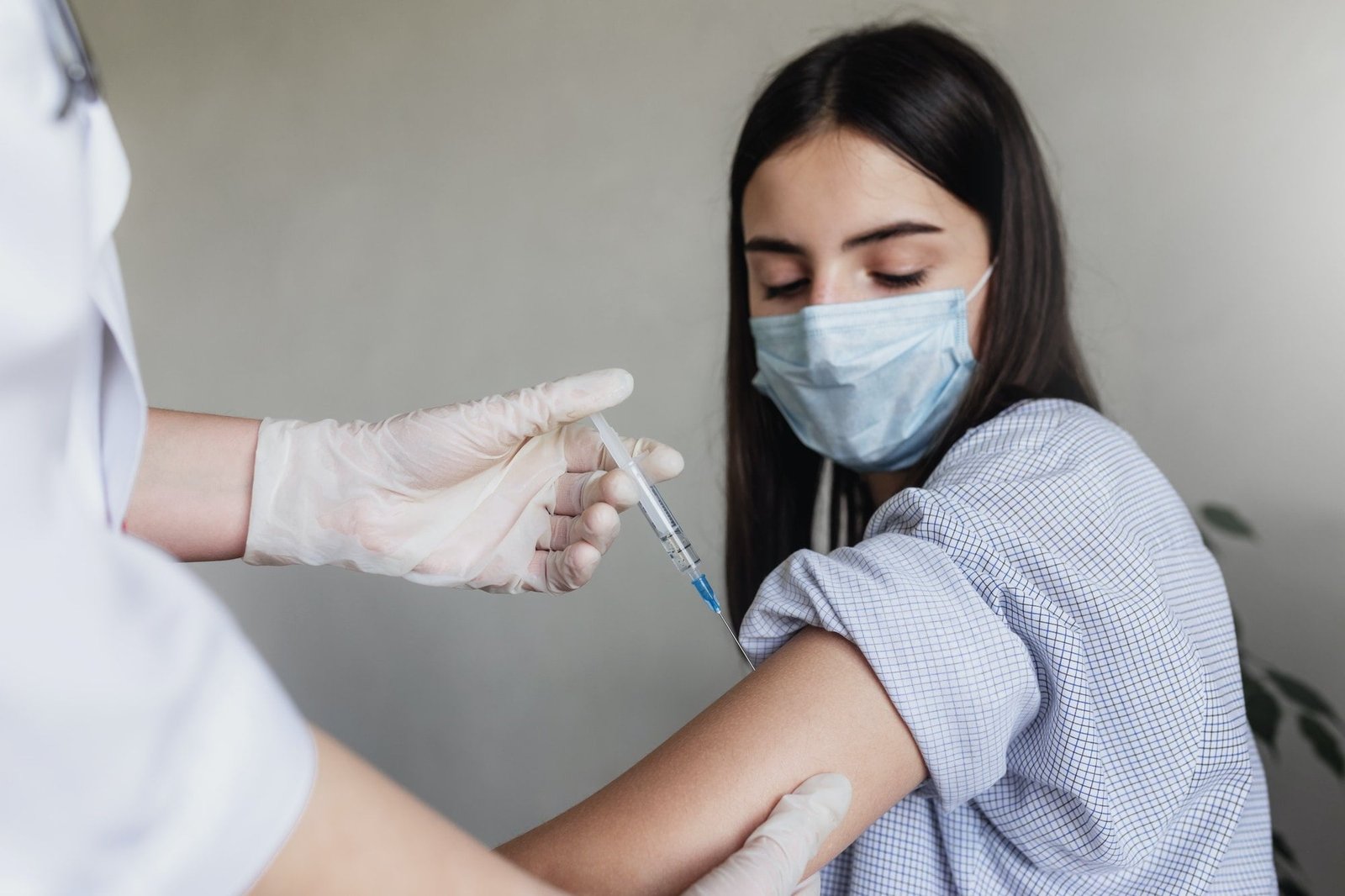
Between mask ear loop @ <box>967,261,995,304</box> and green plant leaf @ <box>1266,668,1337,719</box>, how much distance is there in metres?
0.93

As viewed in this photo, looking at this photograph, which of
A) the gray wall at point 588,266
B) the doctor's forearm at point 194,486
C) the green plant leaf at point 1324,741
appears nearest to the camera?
the doctor's forearm at point 194,486

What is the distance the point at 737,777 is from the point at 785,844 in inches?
2.9

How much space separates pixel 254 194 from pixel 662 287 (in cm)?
140

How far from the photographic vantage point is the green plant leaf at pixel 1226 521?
173cm

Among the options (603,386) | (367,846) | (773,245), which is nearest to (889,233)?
(773,245)

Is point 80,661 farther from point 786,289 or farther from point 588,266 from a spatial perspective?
point 588,266

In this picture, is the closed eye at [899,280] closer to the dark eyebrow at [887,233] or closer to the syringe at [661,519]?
the dark eyebrow at [887,233]

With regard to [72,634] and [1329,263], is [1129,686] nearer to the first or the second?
[72,634]

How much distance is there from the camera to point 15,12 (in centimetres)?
41

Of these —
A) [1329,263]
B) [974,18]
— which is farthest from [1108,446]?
[974,18]

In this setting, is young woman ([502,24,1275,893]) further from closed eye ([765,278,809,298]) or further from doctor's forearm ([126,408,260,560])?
doctor's forearm ([126,408,260,560])

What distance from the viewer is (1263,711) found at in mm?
1709

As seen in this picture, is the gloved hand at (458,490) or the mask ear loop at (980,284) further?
the mask ear loop at (980,284)

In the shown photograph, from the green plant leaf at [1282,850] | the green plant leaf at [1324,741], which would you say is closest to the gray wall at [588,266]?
the green plant leaf at [1282,850]
